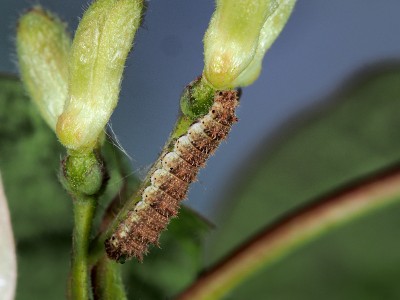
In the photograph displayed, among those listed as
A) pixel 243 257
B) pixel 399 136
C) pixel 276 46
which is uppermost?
pixel 276 46

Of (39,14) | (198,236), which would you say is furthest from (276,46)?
(39,14)

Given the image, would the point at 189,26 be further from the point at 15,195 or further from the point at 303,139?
the point at 15,195

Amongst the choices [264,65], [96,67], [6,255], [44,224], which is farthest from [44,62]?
[264,65]

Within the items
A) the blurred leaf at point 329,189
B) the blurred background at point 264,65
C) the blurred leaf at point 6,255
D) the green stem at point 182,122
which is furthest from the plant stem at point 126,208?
the blurred background at point 264,65

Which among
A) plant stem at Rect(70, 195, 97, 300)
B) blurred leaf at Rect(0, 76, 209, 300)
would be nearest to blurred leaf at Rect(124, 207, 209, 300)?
blurred leaf at Rect(0, 76, 209, 300)

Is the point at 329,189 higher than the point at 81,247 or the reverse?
higher

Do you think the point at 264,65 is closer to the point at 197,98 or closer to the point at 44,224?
the point at 44,224
